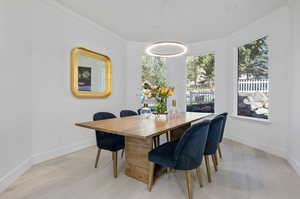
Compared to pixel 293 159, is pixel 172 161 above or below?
above

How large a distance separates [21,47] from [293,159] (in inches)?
169

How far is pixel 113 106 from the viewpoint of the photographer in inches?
160

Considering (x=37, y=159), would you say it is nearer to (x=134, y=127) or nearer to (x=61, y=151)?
(x=61, y=151)

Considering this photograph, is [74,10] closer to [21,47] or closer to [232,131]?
[21,47]

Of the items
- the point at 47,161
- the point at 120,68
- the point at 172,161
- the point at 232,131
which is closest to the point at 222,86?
the point at 232,131

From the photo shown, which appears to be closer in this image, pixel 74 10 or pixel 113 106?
pixel 74 10

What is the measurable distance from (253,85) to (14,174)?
4486mm

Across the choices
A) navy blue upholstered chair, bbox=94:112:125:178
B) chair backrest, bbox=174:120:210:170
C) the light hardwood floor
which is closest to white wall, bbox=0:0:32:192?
the light hardwood floor

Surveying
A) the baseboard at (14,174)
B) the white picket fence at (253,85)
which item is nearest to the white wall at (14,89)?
the baseboard at (14,174)

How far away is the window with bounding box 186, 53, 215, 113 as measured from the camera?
14.5ft

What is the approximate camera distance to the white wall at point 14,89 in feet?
6.13

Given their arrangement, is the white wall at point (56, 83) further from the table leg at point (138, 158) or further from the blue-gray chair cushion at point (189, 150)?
the blue-gray chair cushion at point (189, 150)

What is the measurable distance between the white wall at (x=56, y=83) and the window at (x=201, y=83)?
8.63ft

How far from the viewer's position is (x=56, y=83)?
9.18ft
